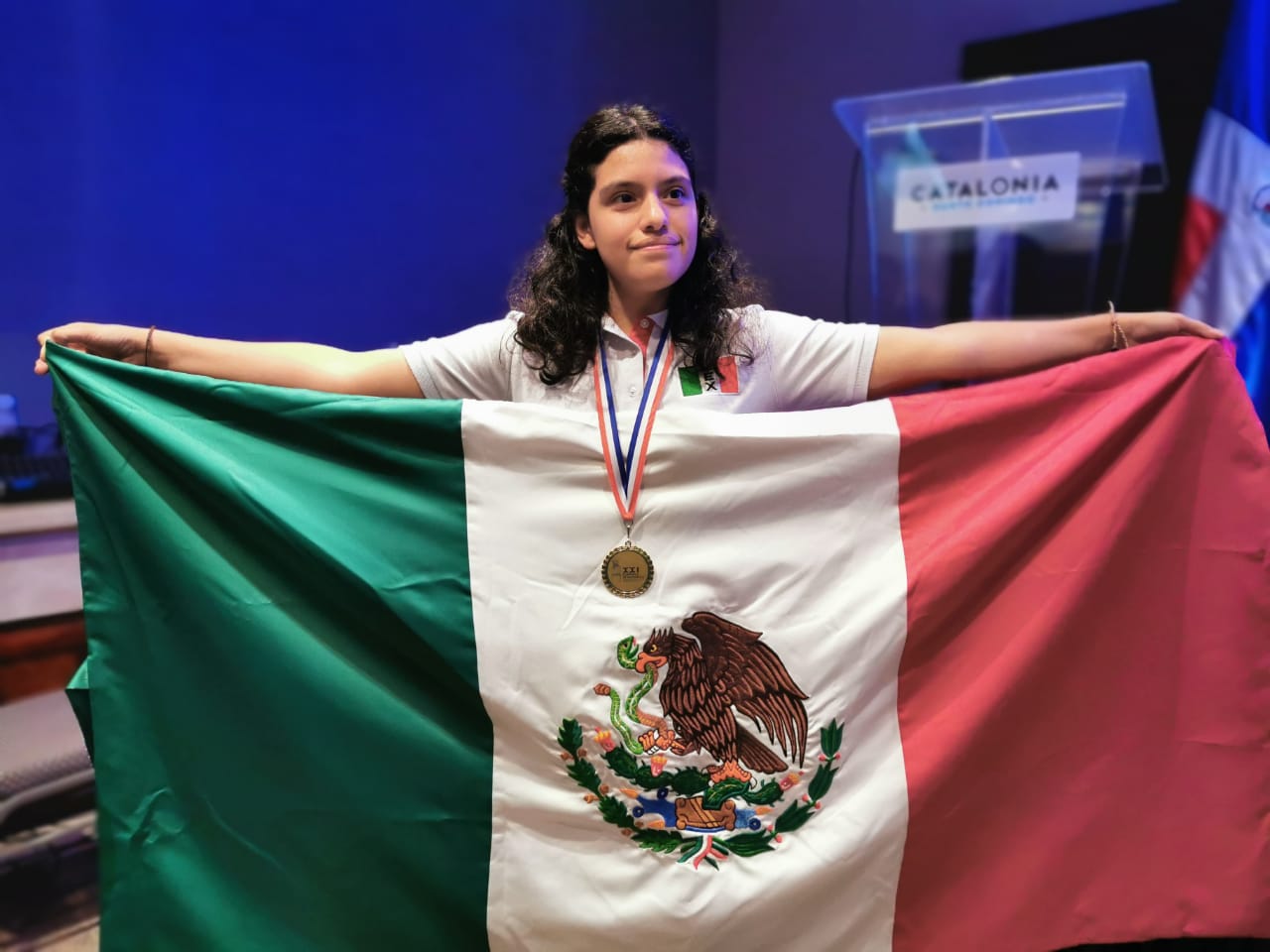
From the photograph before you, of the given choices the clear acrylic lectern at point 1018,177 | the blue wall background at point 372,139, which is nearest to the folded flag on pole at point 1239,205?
the clear acrylic lectern at point 1018,177

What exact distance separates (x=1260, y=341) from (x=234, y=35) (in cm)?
273

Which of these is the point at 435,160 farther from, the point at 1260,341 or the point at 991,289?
the point at 1260,341

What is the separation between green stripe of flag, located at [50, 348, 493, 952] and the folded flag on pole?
2.19 metres

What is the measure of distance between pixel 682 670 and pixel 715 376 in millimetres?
468

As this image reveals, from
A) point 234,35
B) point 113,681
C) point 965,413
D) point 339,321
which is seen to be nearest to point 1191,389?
point 965,413

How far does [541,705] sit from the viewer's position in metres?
1.34

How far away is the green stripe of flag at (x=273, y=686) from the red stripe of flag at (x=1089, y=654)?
0.70 meters

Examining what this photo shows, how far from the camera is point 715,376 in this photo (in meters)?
1.48

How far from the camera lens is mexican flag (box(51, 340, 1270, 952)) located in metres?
1.34

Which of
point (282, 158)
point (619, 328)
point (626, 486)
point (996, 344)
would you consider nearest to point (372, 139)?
point (282, 158)

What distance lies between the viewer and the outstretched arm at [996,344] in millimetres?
1493

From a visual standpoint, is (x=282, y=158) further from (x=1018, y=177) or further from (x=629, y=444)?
(x=1018, y=177)

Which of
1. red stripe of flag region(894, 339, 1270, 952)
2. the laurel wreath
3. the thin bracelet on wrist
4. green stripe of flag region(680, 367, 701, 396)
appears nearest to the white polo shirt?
green stripe of flag region(680, 367, 701, 396)

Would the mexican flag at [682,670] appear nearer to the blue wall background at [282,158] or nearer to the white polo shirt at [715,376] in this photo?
the white polo shirt at [715,376]
